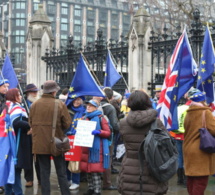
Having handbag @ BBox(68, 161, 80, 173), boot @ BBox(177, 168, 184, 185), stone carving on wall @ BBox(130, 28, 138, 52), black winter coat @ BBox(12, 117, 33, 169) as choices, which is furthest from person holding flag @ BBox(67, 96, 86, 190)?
stone carving on wall @ BBox(130, 28, 138, 52)

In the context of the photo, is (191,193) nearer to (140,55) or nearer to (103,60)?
(140,55)

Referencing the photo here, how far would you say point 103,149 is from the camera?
7.01 m

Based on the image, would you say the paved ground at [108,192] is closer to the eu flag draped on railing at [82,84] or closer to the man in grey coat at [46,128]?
the man in grey coat at [46,128]

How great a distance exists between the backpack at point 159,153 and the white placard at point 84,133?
6.27ft

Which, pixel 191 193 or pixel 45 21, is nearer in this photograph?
pixel 191 193

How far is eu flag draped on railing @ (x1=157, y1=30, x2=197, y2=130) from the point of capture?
688 cm

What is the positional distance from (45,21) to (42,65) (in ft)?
5.43

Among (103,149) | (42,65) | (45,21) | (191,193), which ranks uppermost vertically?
(45,21)

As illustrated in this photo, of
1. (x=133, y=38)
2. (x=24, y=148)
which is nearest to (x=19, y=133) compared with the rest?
(x=24, y=148)

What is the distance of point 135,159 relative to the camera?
516cm

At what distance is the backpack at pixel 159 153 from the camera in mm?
4918

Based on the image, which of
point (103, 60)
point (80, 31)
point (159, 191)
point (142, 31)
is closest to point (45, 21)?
point (103, 60)

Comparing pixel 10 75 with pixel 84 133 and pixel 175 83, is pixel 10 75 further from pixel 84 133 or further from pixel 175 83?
pixel 175 83

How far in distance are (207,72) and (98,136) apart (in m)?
2.17
